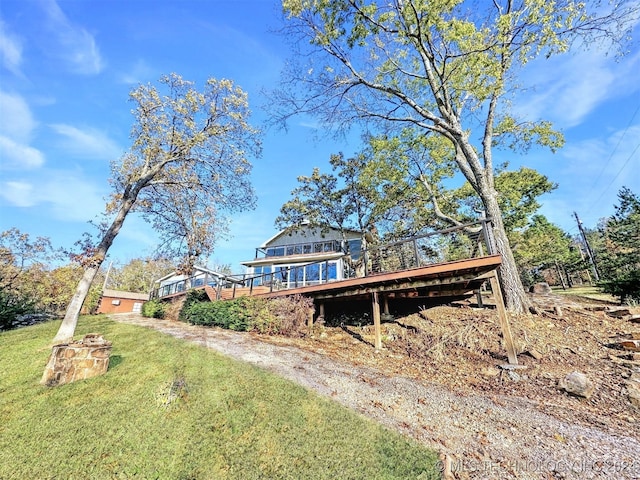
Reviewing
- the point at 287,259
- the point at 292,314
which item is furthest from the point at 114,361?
the point at 287,259

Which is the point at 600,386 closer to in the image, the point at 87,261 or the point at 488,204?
the point at 488,204

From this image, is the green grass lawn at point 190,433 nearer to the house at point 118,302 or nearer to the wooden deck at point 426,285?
the wooden deck at point 426,285

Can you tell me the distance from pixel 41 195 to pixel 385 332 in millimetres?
Answer: 20864

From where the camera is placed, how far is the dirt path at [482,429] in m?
2.74

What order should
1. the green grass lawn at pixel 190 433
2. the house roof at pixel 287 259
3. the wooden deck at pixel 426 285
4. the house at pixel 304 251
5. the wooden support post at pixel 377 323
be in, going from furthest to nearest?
1. the house roof at pixel 287 259
2. the house at pixel 304 251
3. the wooden support post at pixel 377 323
4. the wooden deck at pixel 426 285
5. the green grass lawn at pixel 190 433

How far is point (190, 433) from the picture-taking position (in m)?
3.18

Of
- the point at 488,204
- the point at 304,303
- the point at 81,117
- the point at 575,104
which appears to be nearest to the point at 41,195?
the point at 81,117

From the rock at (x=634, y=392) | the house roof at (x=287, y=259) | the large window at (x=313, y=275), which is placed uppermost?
the house roof at (x=287, y=259)

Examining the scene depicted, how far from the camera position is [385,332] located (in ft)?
28.6

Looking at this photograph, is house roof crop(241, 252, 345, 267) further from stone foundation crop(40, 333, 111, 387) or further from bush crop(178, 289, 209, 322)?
stone foundation crop(40, 333, 111, 387)

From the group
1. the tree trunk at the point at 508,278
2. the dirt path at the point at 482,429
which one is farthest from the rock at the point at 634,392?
the tree trunk at the point at 508,278

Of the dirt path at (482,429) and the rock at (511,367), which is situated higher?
the rock at (511,367)

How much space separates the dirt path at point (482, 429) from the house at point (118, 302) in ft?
94.5

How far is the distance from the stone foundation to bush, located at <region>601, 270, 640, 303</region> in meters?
14.0
